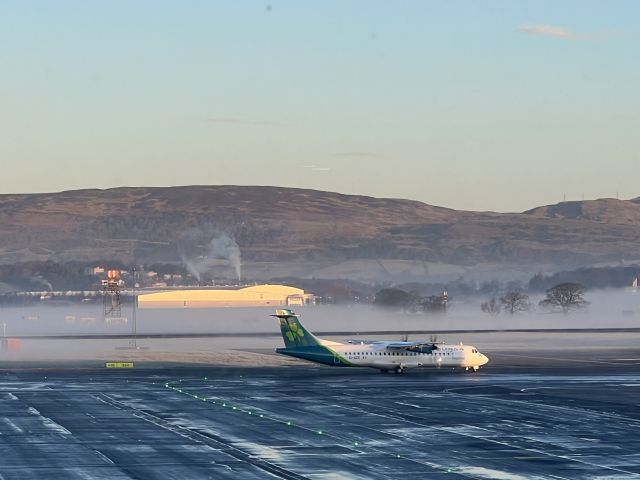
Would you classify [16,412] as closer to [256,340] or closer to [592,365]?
[592,365]

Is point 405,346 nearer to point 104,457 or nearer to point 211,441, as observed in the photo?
point 211,441

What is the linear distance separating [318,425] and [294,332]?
159 ft

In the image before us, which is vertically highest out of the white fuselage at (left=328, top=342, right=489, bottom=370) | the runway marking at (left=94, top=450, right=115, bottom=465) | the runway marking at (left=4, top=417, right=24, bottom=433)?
the white fuselage at (left=328, top=342, right=489, bottom=370)

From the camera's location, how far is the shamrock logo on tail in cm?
12250

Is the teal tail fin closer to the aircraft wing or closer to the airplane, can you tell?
the airplane

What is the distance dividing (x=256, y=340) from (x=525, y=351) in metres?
40.4

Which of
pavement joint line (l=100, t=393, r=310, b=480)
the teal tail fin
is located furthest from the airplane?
pavement joint line (l=100, t=393, r=310, b=480)

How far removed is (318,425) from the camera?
74125 millimetres

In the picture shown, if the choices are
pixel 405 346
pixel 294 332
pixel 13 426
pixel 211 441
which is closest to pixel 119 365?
pixel 294 332

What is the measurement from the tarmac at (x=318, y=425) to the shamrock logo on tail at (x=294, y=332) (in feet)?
12.7

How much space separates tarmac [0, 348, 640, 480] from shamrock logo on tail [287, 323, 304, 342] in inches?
153

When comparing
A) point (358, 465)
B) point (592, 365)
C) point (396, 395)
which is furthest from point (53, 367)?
point (358, 465)

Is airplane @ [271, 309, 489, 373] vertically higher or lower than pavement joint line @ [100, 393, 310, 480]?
higher

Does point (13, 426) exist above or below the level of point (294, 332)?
below
